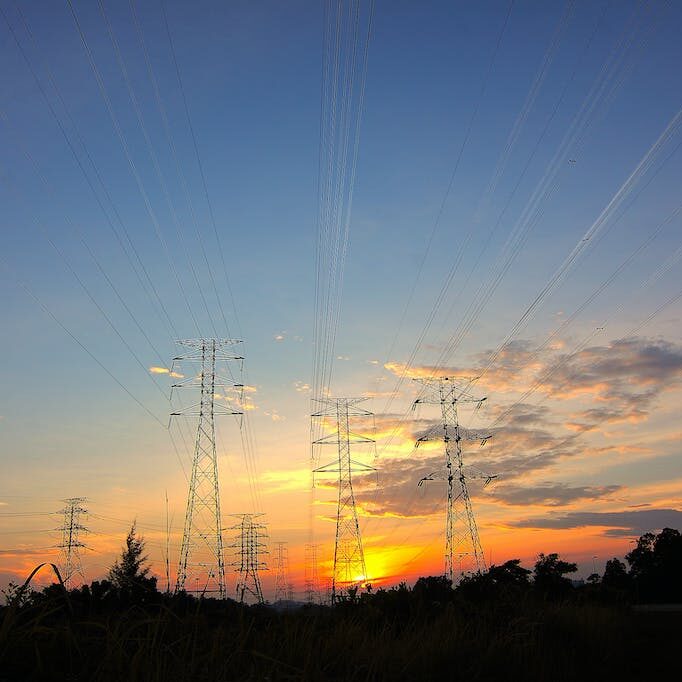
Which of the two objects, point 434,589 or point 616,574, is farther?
point 616,574

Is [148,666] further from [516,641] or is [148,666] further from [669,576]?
[669,576]

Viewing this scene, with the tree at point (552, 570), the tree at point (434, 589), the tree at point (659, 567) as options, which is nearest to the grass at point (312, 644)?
the tree at point (434, 589)

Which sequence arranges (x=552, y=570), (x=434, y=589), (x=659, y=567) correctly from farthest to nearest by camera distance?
(x=659, y=567) < (x=552, y=570) < (x=434, y=589)

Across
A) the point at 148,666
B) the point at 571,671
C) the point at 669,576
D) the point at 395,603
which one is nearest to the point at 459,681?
the point at 571,671

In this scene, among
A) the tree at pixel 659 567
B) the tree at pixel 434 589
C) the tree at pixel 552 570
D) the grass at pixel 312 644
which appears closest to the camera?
the grass at pixel 312 644

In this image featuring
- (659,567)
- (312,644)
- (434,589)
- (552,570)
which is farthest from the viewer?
(659,567)

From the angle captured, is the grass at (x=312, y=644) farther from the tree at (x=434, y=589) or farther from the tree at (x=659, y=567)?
the tree at (x=659, y=567)

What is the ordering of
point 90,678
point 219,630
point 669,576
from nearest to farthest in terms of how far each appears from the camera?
1. point 90,678
2. point 219,630
3. point 669,576

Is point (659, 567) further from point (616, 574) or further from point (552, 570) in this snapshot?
point (552, 570)

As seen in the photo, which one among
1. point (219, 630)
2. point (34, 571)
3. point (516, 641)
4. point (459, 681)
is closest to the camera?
point (34, 571)

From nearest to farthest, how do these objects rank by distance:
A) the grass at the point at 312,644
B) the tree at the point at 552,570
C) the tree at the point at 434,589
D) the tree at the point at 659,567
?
the grass at the point at 312,644
the tree at the point at 434,589
the tree at the point at 552,570
the tree at the point at 659,567

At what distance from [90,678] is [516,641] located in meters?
8.97

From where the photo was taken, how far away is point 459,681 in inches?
369

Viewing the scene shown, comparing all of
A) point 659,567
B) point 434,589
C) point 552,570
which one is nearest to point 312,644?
point 434,589
